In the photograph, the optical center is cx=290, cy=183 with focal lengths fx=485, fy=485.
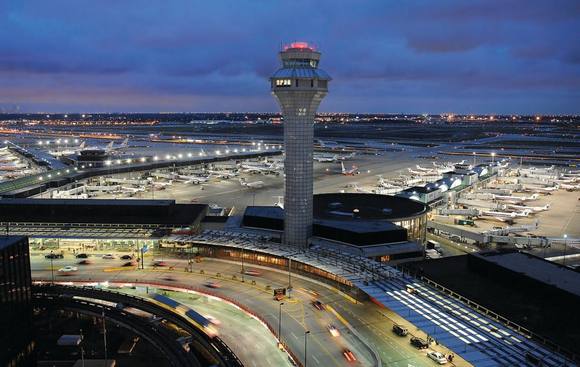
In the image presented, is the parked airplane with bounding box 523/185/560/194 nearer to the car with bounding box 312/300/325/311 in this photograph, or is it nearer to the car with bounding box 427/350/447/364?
the car with bounding box 312/300/325/311

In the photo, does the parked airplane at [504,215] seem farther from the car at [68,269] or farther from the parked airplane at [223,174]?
the parked airplane at [223,174]

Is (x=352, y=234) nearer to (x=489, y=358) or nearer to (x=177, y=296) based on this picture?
(x=177, y=296)

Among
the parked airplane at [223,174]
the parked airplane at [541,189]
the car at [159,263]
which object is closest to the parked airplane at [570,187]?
the parked airplane at [541,189]

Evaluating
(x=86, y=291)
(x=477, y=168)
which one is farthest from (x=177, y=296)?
(x=477, y=168)

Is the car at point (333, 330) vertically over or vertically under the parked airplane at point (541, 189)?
under

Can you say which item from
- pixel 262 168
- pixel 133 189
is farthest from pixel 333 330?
pixel 262 168
